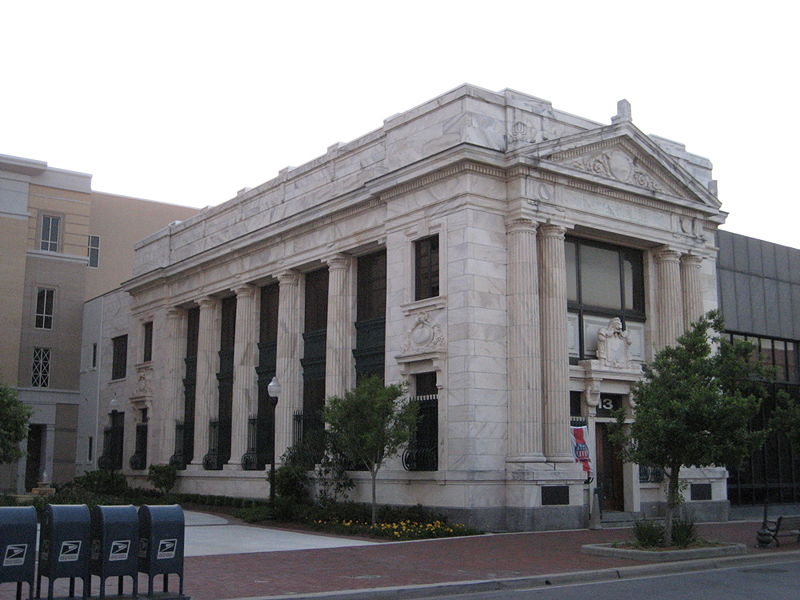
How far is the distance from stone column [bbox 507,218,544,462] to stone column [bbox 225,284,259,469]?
14.2 m

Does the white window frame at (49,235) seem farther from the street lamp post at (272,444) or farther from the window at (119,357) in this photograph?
the street lamp post at (272,444)

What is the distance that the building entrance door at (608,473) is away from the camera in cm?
2936

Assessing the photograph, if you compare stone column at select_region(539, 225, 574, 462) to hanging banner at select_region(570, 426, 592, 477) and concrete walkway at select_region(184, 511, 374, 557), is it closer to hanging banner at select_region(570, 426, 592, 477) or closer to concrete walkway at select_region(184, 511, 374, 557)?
hanging banner at select_region(570, 426, 592, 477)

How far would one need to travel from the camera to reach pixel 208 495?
37.7 metres

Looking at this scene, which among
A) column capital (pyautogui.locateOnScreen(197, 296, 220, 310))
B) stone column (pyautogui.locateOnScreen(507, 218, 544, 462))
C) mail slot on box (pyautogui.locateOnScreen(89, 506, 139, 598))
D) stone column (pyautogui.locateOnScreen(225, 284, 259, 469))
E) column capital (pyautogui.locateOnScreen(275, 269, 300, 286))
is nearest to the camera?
mail slot on box (pyautogui.locateOnScreen(89, 506, 139, 598))

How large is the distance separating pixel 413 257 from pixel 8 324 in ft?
100

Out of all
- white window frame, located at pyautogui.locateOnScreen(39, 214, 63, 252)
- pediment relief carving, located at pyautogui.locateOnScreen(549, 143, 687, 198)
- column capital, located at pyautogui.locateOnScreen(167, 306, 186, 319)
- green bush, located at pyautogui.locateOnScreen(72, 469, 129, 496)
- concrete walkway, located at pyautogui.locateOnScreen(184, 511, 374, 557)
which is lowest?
concrete walkway, located at pyautogui.locateOnScreen(184, 511, 374, 557)

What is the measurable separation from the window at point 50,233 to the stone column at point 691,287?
3684cm

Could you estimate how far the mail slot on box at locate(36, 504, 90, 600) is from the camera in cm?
1131

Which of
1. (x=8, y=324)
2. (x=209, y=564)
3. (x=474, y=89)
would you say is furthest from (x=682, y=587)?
(x=8, y=324)

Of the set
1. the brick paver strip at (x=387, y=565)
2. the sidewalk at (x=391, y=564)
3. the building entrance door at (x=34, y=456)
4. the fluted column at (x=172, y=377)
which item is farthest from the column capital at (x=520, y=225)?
the building entrance door at (x=34, y=456)

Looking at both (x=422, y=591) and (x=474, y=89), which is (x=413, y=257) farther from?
(x=422, y=591)

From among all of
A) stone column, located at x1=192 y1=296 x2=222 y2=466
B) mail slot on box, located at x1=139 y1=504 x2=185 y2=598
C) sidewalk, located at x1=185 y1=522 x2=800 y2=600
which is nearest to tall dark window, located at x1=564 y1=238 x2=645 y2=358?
sidewalk, located at x1=185 y1=522 x2=800 y2=600

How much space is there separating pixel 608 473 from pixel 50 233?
3720 centimetres
